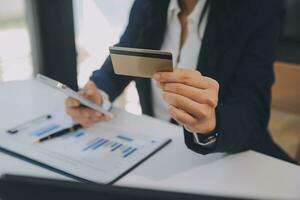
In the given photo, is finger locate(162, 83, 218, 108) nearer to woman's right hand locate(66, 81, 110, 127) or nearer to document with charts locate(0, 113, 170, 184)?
document with charts locate(0, 113, 170, 184)

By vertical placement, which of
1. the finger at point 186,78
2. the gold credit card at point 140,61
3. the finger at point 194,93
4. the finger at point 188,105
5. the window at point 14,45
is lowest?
the window at point 14,45

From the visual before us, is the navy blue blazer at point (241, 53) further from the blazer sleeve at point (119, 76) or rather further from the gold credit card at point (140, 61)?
the gold credit card at point (140, 61)

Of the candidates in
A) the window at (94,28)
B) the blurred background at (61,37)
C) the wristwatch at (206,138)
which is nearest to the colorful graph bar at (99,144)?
the wristwatch at (206,138)

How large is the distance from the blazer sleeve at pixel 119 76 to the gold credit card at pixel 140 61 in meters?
0.50

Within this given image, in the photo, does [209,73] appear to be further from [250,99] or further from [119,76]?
[119,76]

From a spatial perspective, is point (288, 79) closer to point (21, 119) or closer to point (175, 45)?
point (175, 45)

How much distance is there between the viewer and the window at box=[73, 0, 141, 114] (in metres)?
2.11

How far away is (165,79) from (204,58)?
42cm

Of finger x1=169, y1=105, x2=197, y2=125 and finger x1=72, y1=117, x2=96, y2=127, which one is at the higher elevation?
finger x1=169, y1=105, x2=197, y2=125

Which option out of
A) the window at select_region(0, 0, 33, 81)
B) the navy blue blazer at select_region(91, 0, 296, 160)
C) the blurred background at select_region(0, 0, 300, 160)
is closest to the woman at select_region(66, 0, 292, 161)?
the navy blue blazer at select_region(91, 0, 296, 160)

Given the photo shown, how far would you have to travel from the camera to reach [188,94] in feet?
2.14

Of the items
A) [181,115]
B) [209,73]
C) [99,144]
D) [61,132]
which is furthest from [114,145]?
[209,73]

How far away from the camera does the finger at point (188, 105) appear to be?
65 centimetres

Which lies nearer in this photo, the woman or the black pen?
the woman
